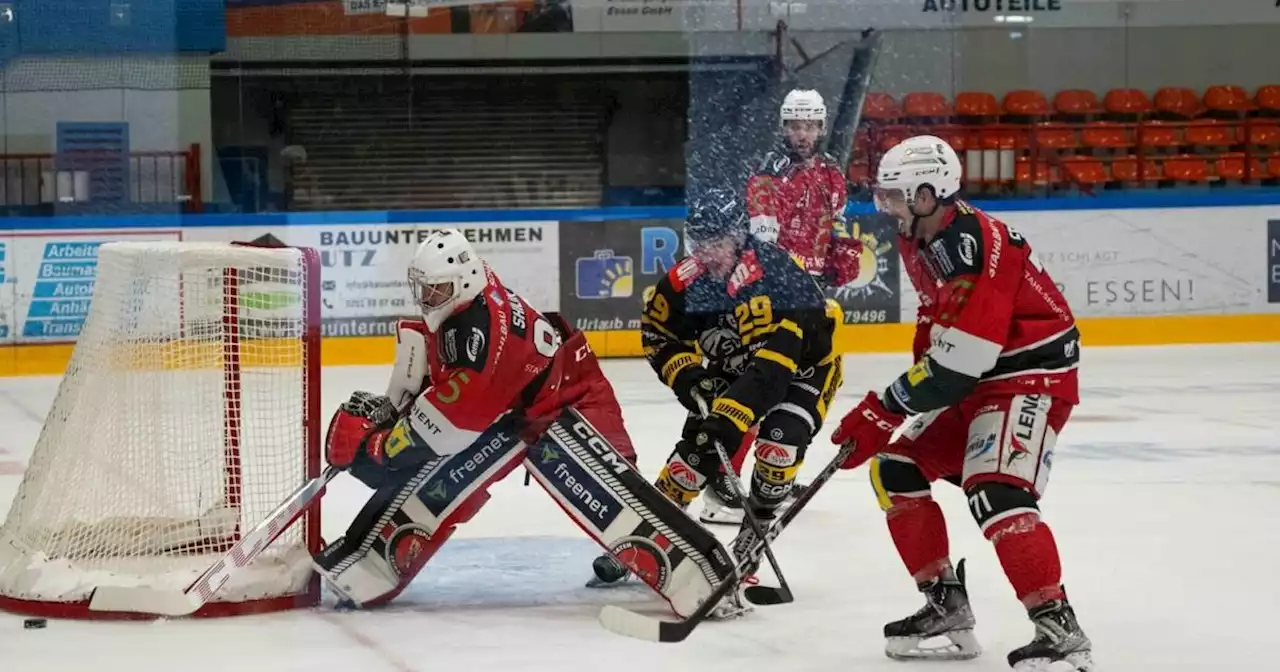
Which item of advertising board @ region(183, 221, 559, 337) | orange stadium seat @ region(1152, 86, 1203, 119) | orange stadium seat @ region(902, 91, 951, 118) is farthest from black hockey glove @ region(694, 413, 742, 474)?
orange stadium seat @ region(1152, 86, 1203, 119)

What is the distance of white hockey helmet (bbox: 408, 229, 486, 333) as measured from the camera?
3.86 meters

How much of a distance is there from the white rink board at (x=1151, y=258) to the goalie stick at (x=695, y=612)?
22.9 ft

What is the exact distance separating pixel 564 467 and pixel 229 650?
816 mm

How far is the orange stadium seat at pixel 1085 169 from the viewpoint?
461 inches

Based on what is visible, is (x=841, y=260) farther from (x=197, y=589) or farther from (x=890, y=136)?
(x=890, y=136)

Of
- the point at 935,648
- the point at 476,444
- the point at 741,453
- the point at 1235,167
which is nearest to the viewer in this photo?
the point at 935,648

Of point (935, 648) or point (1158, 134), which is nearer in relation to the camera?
point (935, 648)

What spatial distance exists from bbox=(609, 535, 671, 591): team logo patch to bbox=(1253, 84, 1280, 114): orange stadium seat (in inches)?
413

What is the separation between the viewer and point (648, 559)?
12.9ft

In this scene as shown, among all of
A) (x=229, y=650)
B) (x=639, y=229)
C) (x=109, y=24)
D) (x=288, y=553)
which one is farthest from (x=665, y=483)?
(x=109, y=24)

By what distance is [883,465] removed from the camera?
3.61 meters

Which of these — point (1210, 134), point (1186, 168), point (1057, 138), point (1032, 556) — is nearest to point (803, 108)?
point (1032, 556)

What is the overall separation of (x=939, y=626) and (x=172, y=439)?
1.79 metres

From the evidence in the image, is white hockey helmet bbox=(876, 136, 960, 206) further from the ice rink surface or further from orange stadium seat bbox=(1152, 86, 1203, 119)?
orange stadium seat bbox=(1152, 86, 1203, 119)
